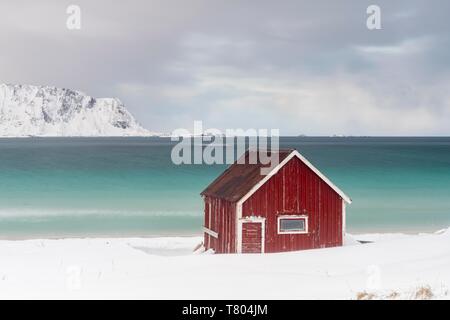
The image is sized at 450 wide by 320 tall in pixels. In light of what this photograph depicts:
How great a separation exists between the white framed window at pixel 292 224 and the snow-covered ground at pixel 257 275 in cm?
196

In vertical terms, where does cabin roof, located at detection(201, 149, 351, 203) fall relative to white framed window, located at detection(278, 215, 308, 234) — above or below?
above

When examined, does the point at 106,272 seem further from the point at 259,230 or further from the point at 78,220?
the point at 78,220

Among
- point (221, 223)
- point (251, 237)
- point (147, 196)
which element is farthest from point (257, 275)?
point (147, 196)

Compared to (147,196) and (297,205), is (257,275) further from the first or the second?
(147,196)

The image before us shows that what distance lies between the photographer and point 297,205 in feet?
95.0

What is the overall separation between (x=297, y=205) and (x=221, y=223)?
4.09 metres

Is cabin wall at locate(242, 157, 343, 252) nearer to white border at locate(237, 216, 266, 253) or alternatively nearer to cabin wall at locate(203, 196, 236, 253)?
white border at locate(237, 216, 266, 253)

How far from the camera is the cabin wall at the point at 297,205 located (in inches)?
1126

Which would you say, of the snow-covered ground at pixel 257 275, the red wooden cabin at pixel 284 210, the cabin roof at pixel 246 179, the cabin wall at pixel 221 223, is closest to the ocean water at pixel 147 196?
the cabin wall at pixel 221 223

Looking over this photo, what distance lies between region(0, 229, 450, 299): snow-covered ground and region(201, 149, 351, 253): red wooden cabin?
2034mm

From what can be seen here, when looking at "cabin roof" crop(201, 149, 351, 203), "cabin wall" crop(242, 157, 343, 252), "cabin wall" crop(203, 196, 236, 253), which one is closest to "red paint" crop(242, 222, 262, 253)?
"cabin wall" crop(242, 157, 343, 252)

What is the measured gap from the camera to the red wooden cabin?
2847 cm
